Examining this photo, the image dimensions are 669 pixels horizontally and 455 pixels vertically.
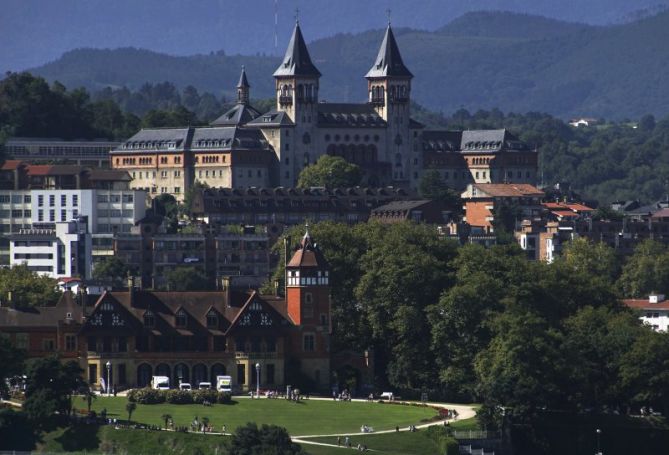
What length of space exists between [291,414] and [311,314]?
35.4 ft

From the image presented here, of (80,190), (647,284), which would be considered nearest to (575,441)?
(647,284)

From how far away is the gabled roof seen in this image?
12094 cm

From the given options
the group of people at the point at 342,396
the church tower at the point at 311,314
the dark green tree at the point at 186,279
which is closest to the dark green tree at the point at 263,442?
the group of people at the point at 342,396

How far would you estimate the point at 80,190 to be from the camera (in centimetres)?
19375

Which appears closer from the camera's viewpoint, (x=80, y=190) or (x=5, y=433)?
(x=5, y=433)

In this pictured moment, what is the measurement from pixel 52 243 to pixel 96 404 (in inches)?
2792

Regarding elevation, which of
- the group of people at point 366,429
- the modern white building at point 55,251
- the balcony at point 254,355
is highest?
the modern white building at point 55,251

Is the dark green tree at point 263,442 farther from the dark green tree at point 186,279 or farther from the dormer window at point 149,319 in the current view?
the dark green tree at point 186,279

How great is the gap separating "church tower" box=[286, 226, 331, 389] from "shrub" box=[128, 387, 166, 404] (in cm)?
987

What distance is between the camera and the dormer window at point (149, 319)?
391ft

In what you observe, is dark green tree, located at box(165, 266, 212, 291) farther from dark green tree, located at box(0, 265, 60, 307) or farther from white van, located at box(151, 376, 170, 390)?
white van, located at box(151, 376, 170, 390)

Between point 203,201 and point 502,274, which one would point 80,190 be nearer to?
point 203,201

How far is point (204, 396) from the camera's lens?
113m

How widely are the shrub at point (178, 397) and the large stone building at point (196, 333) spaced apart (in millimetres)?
5520
